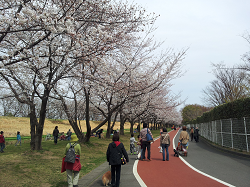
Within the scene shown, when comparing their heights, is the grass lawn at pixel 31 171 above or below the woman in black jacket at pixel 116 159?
below

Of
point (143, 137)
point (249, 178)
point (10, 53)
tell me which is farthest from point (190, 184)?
point (10, 53)

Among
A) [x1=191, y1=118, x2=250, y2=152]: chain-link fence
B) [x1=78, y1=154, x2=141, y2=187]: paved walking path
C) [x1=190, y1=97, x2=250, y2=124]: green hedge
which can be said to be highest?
[x1=190, y1=97, x2=250, y2=124]: green hedge

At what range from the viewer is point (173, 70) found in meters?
15.8

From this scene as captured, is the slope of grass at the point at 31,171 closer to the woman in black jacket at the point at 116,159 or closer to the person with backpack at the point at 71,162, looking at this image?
the person with backpack at the point at 71,162

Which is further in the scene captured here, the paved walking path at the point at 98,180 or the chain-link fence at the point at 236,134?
the chain-link fence at the point at 236,134

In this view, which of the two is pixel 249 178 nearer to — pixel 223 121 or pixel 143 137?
pixel 143 137

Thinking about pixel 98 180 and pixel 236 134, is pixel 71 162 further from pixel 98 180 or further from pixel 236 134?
pixel 236 134

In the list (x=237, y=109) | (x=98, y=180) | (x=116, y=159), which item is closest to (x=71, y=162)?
(x=116, y=159)

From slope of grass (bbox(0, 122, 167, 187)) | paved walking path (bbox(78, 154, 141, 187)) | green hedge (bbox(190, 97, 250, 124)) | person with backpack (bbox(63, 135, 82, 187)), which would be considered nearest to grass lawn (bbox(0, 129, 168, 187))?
slope of grass (bbox(0, 122, 167, 187))

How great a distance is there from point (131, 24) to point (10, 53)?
5231 mm

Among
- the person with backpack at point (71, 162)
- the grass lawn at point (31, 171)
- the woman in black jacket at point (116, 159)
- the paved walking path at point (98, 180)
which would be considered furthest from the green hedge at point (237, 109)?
the person with backpack at point (71, 162)

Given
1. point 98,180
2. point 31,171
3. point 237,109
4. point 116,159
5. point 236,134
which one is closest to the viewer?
point 116,159

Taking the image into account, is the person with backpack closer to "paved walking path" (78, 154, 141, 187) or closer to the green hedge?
"paved walking path" (78, 154, 141, 187)

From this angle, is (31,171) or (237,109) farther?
(237,109)
